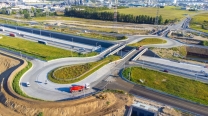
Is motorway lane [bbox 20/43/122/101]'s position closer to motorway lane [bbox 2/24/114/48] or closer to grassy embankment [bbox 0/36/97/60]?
grassy embankment [bbox 0/36/97/60]

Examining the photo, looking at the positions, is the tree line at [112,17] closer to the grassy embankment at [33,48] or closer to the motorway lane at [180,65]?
the motorway lane at [180,65]

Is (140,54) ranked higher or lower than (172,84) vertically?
higher

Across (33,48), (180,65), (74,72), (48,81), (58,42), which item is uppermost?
(58,42)

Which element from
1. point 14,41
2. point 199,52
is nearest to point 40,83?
point 14,41

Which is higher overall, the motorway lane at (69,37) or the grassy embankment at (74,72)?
the motorway lane at (69,37)

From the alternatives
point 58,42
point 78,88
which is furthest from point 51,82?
point 58,42

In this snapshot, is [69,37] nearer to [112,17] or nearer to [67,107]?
[67,107]

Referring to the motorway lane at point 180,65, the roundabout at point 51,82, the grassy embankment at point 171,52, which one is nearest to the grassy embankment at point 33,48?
the roundabout at point 51,82

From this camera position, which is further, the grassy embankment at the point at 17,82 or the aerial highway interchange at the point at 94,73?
the aerial highway interchange at the point at 94,73
